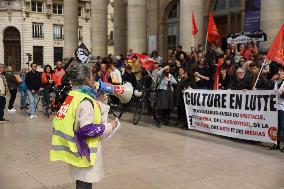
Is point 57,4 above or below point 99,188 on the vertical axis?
above

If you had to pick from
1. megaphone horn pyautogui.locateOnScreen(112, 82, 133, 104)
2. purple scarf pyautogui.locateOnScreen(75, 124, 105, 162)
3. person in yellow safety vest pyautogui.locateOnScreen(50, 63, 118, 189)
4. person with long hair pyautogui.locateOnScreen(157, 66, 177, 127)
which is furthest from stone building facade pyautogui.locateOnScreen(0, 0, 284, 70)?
purple scarf pyautogui.locateOnScreen(75, 124, 105, 162)

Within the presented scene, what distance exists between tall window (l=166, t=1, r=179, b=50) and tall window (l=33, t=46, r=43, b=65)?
1633 inches

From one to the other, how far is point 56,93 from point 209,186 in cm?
968

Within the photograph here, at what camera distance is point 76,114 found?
3.98m

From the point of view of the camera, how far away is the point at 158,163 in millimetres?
7551

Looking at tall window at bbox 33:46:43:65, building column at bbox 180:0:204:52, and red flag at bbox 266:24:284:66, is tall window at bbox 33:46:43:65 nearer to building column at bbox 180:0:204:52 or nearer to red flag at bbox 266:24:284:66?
building column at bbox 180:0:204:52

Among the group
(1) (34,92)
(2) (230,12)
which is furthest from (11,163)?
(2) (230,12)

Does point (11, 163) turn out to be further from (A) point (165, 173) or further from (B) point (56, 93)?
(B) point (56, 93)

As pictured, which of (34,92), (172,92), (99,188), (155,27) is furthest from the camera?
(155,27)

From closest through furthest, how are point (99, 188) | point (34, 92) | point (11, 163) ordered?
point (99, 188)
point (11, 163)
point (34, 92)

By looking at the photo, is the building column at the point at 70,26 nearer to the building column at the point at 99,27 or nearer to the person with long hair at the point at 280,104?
the building column at the point at 99,27

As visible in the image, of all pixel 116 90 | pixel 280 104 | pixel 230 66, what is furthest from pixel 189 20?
pixel 116 90

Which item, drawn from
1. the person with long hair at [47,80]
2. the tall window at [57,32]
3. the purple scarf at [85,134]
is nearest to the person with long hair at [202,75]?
the person with long hair at [47,80]

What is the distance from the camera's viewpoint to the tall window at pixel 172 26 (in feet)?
79.5
